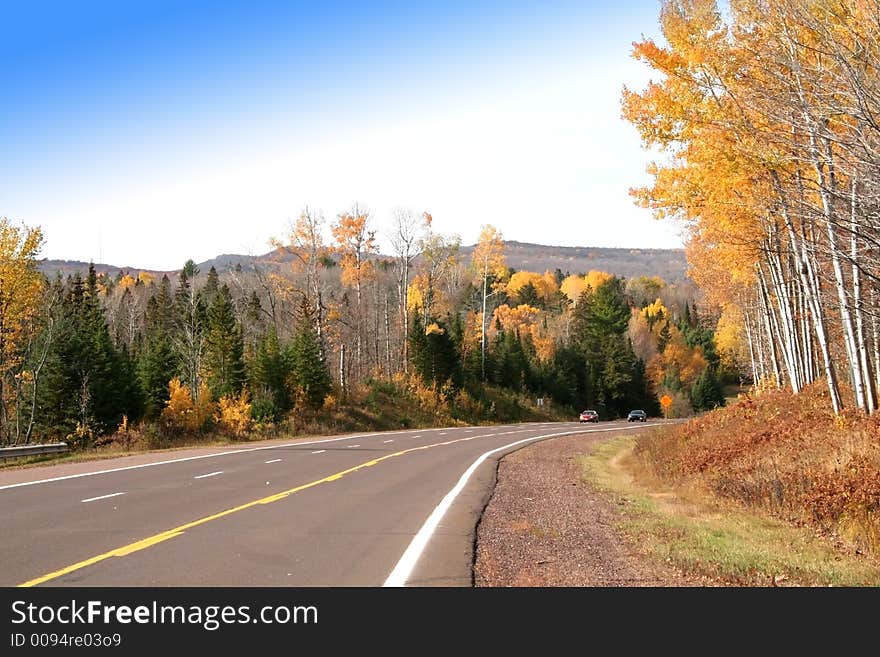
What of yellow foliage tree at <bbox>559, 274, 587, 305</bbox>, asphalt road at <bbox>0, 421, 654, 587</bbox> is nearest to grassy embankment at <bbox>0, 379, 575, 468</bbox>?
asphalt road at <bbox>0, 421, 654, 587</bbox>

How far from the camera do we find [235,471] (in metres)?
19.1

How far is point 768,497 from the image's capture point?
13.9 m

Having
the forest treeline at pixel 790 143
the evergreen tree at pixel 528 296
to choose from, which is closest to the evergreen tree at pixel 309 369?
the forest treeline at pixel 790 143

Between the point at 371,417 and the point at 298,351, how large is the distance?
744 cm

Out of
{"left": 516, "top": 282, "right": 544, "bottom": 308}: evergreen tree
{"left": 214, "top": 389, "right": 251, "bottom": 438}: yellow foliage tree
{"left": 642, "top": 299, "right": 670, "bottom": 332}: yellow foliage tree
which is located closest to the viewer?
{"left": 214, "top": 389, "right": 251, "bottom": 438}: yellow foliage tree

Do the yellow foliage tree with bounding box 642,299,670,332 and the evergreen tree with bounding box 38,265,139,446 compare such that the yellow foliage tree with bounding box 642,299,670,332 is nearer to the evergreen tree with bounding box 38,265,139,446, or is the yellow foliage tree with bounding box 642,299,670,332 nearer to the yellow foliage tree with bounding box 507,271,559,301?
the yellow foliage tree with bounding box 507,271,559,301

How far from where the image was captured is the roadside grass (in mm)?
8398

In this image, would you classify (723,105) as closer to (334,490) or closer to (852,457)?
(852,457)

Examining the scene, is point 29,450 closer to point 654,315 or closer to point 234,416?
point 234,416

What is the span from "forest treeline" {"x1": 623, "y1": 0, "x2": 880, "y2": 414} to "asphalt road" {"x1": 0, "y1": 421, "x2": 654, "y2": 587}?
6.69 meters

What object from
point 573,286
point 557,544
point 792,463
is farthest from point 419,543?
point 573,286

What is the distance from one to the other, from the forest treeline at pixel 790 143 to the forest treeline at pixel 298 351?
29299mm
